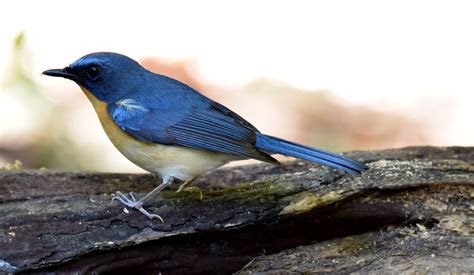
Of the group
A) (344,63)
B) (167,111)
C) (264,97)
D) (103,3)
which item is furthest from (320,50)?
(167,111)

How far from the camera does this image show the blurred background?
737cm

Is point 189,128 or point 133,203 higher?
point 189,128

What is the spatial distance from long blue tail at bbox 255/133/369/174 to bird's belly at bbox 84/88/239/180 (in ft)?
0.61

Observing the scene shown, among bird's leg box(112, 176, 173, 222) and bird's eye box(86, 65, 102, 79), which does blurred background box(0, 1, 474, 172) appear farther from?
bird's leg box(112, 176, 173, 222)

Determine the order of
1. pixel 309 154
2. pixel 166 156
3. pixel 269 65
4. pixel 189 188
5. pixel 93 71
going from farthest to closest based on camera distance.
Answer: pixel 269 65
pixel 189 188
pixel 93 71
pixel 166 156
pixel 309 154

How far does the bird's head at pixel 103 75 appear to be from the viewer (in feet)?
15.7

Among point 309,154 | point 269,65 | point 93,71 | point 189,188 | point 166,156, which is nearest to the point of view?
point 309,154

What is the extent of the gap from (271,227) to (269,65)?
13.7 ft

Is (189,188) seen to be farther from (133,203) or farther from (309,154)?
(309,154)

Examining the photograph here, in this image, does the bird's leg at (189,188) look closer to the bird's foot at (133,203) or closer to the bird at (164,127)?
the bird at (164,127)

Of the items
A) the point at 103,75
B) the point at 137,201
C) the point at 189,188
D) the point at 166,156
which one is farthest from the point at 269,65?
the point at 137,201

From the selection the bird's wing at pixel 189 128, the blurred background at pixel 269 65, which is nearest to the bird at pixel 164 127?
the bird's wing at pixel 189 128

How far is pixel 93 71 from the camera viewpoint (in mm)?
4812

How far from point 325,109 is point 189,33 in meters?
1.59
